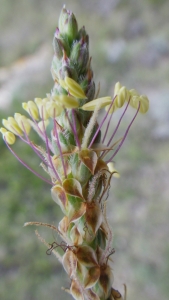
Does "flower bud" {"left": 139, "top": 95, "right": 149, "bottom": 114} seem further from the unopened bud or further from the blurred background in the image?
the blurred background

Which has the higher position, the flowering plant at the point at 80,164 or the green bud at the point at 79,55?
the green bud at the point at 79,55

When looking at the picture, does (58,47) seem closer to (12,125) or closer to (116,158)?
(12,125)

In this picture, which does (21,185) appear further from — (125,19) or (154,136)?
(125,19)

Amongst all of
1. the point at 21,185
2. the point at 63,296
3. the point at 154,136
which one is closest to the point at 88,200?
the point at 63,296

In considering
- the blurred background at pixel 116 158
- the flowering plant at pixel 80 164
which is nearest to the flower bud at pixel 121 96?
the flowering plant at pixel 80 164

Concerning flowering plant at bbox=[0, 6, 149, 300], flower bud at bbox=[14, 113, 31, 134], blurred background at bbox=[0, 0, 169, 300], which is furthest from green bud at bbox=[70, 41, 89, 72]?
blurred background at bbox=[0, 0, 169, 300]

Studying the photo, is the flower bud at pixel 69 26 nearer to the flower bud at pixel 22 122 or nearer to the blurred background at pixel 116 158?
the flower bud at pixel 22 122

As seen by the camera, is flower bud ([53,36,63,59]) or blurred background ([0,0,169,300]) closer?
flower bud ([53,36,63,59])

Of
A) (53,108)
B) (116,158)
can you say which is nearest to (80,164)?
(53,108)
